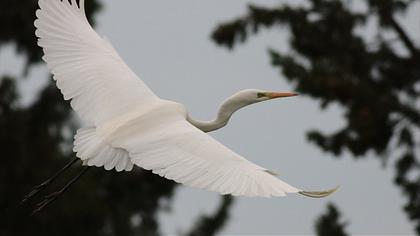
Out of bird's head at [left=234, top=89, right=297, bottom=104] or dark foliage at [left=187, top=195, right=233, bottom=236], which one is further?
dark foliage at [left=187, top=195, right=233, bottom=236]

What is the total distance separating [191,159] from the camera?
8.27 m

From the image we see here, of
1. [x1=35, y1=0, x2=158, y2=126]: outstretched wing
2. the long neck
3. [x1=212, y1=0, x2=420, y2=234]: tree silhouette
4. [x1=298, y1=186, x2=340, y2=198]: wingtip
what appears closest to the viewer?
[x1=298, y1=186, x2=340, y2=198]: wingtip

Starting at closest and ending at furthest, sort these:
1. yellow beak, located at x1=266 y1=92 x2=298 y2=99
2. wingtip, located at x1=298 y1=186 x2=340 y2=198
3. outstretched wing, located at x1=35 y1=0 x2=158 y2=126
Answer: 1. wingtip, located at x1=298 y1=186 x2=340 y2=198
2. outstretched wing, located at x1=35 y1=0 x2=158 y2=126
3. yellow beak, located at x1=266 y1=92 x2=298 y2=99

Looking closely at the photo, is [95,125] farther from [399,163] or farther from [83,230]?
[83,230]

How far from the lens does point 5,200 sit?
19656 mm

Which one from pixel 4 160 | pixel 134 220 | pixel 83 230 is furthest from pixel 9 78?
pixel 134 220

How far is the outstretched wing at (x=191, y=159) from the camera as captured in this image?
26.1 ft

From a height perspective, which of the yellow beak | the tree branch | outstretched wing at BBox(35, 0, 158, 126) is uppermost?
outstretched wing at BBox(35, 0, 158, 126)

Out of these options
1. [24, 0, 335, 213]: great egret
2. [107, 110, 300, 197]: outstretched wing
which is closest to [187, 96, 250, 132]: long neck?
[24, 0, 335, 213]: great egret

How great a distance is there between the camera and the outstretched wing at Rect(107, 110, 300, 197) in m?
7.96

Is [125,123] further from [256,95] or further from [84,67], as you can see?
[256,95]

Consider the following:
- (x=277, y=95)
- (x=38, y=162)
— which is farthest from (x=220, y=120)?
(x=38, y=162)

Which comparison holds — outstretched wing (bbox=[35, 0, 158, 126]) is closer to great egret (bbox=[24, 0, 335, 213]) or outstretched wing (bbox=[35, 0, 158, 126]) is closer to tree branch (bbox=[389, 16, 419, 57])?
great egret (bbox=[24, 0, 335, 213])

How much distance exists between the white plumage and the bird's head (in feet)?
0.19
